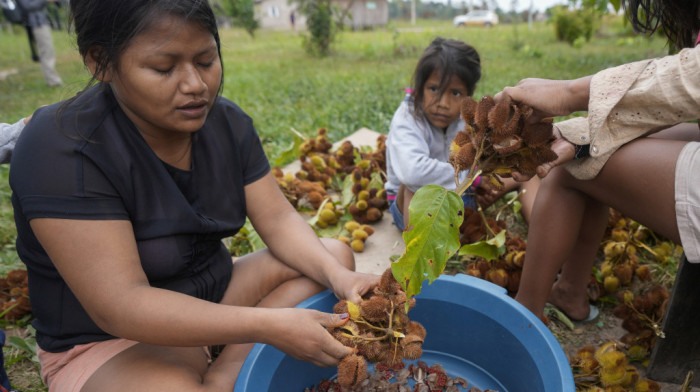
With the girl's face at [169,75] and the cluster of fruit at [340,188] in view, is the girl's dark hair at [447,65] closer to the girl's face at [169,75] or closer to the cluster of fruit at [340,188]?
the cluster of fruit at [340,188]

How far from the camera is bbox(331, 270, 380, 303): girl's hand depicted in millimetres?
1423

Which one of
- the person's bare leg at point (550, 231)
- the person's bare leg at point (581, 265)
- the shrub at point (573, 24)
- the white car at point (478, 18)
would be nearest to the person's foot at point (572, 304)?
the person's bare leg at point (581, 265)

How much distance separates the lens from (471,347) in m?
1.67

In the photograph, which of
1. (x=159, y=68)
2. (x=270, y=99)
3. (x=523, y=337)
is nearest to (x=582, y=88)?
(x=523, y=337)

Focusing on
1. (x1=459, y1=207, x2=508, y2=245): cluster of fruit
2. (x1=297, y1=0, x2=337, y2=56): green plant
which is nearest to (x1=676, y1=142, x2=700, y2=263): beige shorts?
(x1=459, y1=207, x2=508, y2=245): cluster of fruit

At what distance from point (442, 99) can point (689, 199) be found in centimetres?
129

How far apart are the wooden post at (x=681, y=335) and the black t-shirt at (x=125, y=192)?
1349 mm

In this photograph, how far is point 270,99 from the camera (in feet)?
18.0

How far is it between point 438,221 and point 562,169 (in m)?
Answer: 0.60

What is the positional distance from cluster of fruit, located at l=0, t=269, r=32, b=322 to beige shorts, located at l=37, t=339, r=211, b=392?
29.2 inches

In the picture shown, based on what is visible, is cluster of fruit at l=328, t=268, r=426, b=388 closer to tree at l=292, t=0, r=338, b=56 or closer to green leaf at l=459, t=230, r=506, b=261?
green leaf at l=459, t=230, r=506, b=261

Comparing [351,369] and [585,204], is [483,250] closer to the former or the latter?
[585,204]

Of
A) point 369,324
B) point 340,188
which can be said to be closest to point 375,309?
point 369,324

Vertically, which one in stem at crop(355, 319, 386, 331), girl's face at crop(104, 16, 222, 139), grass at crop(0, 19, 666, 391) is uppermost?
girl's face at crop(104, 16, 222, 139)
